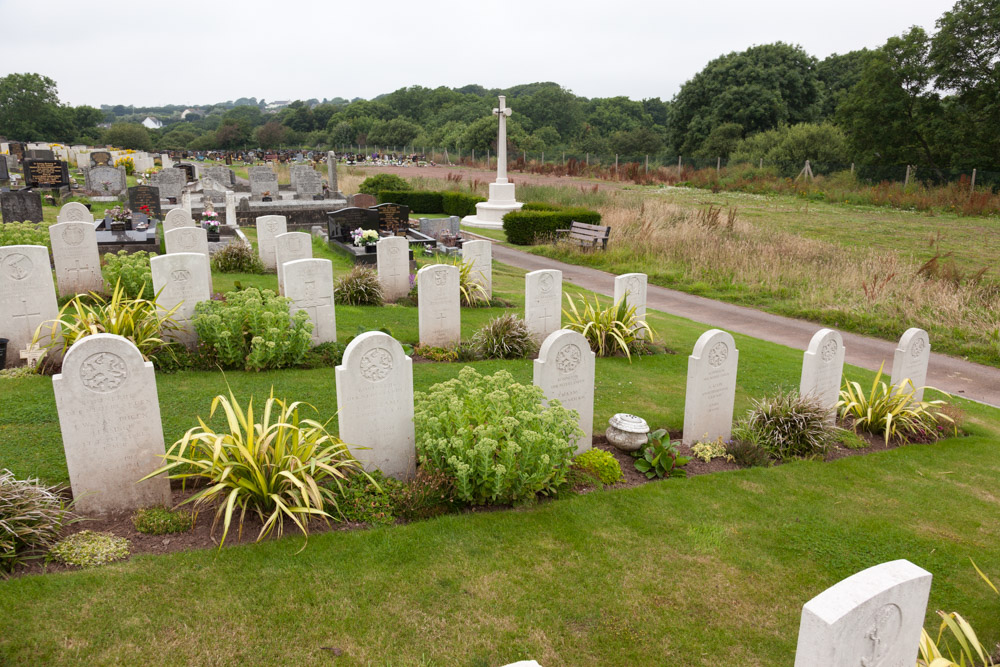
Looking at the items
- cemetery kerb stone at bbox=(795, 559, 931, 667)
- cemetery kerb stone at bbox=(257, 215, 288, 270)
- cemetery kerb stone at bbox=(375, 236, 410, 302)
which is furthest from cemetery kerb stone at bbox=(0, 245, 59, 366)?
cemetery kerb stone at bbox=(795, 559, 931, 667)

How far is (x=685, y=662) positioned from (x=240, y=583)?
2709 millimetres

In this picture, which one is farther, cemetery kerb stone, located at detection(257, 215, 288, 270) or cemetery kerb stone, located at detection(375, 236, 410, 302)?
cemetery kerb stone, located at detection(257, 215, 288, 270)

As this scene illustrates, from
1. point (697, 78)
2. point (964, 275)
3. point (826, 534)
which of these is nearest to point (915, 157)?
point (697, 78)

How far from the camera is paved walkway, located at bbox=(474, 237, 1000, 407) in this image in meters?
9.84

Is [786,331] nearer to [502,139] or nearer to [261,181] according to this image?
[502,139]

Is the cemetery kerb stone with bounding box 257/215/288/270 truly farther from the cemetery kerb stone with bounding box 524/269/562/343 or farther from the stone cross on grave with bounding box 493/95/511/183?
the stone cross on grave with bounding box 493/95/511/183

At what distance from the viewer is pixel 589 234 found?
19641mm

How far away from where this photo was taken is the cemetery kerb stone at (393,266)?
12.0m

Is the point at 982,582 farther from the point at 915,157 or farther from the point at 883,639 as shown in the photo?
the point at 915,157

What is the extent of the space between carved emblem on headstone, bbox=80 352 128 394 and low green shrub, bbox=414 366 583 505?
2121mm

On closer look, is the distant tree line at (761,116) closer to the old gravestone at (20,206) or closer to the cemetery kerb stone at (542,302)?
the cemetery kerb stone at (542,302)

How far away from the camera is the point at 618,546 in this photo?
4938 mm

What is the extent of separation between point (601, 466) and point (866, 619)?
138 inches

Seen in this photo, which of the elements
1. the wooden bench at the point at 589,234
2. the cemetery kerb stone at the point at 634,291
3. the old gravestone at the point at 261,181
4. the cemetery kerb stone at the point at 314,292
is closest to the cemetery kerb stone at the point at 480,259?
the cemetery kerb stone at the point at 634,291
